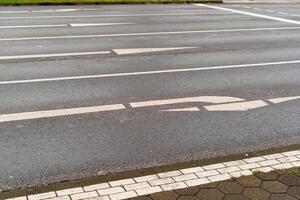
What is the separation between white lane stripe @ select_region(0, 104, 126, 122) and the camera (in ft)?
23.8

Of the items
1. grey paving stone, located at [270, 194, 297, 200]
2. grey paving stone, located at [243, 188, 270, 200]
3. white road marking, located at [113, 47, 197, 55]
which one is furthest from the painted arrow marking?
white road marking, located at [113, 47, 197, 55]

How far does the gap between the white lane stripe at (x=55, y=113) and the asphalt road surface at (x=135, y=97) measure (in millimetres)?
15

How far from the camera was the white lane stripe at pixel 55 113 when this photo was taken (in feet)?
23.8

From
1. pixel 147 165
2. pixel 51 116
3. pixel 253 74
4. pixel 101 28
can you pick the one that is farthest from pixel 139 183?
pixel 101 28

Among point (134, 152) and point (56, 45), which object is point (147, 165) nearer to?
point (134, 152)

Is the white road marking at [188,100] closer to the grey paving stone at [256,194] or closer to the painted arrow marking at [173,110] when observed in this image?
the painted arrow marking at [173,110]

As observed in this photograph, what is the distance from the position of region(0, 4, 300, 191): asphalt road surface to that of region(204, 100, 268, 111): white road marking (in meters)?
0.02

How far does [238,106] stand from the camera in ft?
26.5

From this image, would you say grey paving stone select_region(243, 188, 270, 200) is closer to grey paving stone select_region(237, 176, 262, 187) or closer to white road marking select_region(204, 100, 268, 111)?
grey paving stone select_region(237, 176, 262, 187)

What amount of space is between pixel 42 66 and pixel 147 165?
17.9 ft

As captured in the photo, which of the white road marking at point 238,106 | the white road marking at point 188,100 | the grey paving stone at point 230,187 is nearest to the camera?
the grey paving stone at point 230,187

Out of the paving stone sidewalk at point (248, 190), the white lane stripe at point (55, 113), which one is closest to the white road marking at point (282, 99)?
the white lane stripe at point (55, 113)

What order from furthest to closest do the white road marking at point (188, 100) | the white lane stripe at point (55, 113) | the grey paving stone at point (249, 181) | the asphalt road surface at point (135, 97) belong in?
the white road marking at point (188, 100) < the white lane stripe at point (55, 113) < the asphalt road surface at point (135, 97) < the grey paving stone at point (249, 181)

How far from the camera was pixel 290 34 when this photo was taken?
52.4ft
